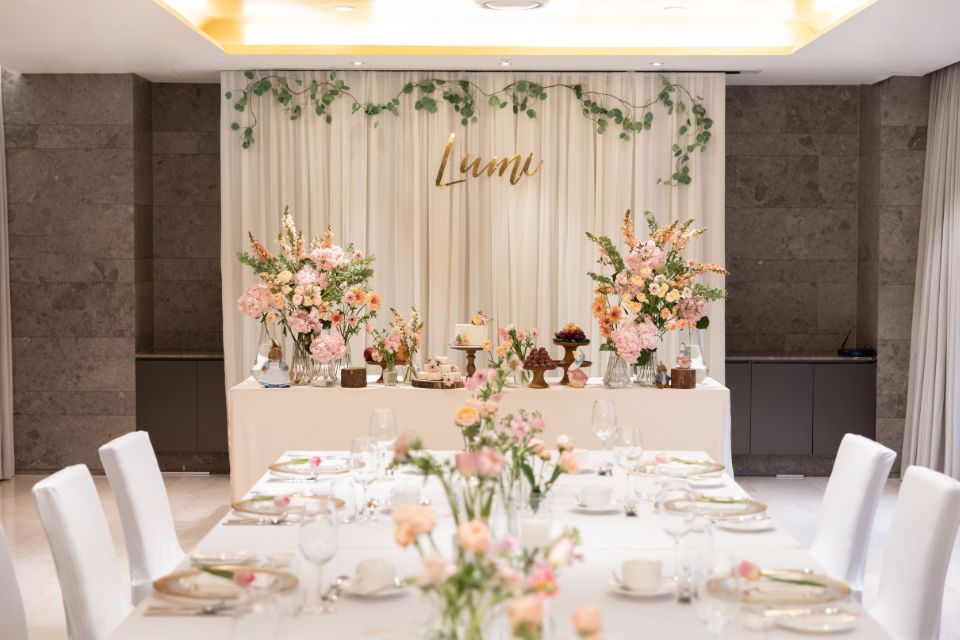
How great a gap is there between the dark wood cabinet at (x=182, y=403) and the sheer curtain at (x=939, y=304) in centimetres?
453

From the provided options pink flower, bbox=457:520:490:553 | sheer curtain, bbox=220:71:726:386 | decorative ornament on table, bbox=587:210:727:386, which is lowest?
pink flower, bbox=457:520:490:553

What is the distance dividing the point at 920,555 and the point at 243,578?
1.77 meters

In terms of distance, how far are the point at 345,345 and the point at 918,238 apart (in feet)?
13.4

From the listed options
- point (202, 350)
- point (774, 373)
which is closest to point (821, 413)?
point (774, 373)

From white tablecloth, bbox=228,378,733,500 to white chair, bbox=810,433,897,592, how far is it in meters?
1.73

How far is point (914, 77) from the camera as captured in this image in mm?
7410

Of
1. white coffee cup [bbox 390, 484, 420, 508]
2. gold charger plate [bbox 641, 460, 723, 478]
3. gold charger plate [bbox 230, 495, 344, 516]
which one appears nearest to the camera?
white coffee cup [bbox 390, 484, 420, 508]

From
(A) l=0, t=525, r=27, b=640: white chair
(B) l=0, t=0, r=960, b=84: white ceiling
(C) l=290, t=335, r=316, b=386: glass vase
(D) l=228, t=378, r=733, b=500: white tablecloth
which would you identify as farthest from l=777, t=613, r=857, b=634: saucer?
(B) l=0, t=0, r=960, b=84: white ceiling

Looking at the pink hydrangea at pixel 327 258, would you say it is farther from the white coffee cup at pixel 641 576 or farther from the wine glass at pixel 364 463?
the white coffee cup at pixel 641 576

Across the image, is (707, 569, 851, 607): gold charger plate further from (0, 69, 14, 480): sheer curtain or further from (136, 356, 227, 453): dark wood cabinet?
(0, 69, 14, 480): sheer curtain

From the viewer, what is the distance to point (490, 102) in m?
7.31

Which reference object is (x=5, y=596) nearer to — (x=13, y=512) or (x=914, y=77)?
(x=13, y=512)

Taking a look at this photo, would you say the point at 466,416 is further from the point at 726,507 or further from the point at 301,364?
the point at 301,364

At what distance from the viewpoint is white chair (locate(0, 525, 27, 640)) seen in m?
2.91
